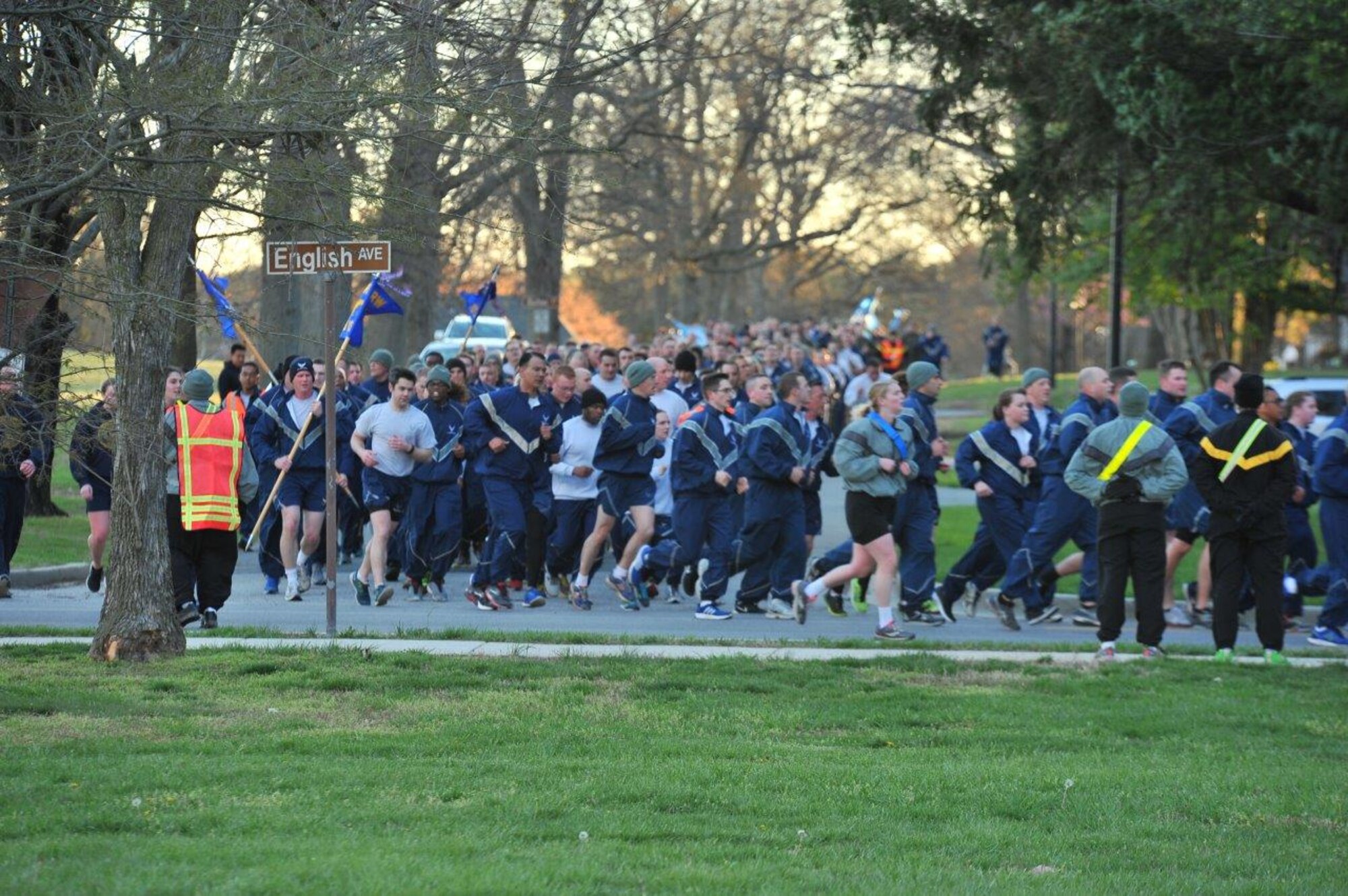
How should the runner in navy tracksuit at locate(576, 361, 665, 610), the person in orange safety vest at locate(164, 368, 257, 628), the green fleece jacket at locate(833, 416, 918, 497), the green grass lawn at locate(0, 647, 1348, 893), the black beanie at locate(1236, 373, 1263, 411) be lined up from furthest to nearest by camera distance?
the runner in navy tracksuit at locate(576, 361, 665, 610) → the green fleece jacket at locate(833, 416, 918, 497) → the person in orange safety vest at locate(164, 368, 257, 628) → the black beanie at locate(1236, 373, 1263, 411) → the green grass lawn at locate(0, 647, 1348, 893)

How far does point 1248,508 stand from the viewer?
12883 mm

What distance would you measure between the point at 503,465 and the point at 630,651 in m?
3.68

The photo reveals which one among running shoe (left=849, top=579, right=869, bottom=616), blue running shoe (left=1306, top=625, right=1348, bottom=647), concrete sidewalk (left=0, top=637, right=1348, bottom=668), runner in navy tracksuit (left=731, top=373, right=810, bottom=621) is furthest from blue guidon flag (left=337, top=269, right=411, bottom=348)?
blue running shoe (left=1306, top=625, right=1348, bottom=647)

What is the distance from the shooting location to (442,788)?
26.5 ft

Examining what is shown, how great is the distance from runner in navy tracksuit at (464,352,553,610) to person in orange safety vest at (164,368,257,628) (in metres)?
2.78

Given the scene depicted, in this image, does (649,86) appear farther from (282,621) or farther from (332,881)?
(332,881)

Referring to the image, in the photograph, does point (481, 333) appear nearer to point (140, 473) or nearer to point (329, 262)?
point (329, 262)

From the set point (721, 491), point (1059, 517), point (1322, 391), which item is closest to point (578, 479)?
point (721, 491)

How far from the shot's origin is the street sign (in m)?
11.9

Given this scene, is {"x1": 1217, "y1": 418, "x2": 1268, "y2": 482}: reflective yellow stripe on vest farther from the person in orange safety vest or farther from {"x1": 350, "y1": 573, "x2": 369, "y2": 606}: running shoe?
{"x1": 350, "y1": 573, "x2": 369, "y2": 606}: running shoe

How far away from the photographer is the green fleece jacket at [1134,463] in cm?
1291

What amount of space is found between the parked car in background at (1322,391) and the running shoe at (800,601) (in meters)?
16.0

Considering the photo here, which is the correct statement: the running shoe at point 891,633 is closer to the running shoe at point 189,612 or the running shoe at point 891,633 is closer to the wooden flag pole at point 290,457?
the wooden flag pole at point 290,457

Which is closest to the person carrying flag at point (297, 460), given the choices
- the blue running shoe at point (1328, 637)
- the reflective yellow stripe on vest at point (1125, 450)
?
the reflective yellow stripe on vest at point (1125, 450)
